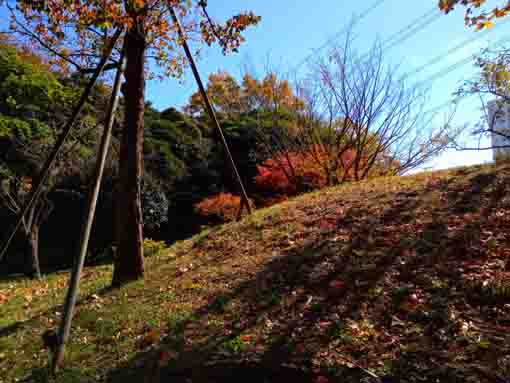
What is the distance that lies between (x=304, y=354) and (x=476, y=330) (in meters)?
1.07

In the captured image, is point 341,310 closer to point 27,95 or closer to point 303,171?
point 303,171

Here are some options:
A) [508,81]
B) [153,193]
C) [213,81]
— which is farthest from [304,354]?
[213,81]

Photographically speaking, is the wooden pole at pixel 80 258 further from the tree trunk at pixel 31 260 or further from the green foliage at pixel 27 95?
the tree trunk at pixel 31 260

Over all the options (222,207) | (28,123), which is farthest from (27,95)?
(222,207)

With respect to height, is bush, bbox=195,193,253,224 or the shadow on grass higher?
bush, bbox=195,193,253,224

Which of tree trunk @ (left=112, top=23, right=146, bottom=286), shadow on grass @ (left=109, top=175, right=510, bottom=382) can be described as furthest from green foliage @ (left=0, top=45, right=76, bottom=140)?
shadow on grass @ (left=109, top=175, right=510, bottom=382)

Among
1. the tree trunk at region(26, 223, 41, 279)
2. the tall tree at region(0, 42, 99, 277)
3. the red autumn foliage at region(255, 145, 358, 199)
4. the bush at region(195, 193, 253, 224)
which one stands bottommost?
the tree trunk at region(26, 223, 41, 279)

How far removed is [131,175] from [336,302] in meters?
3.36

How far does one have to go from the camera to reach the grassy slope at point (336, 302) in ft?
6.53

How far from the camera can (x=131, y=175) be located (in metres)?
4.61

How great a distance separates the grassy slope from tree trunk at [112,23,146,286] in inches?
14.0

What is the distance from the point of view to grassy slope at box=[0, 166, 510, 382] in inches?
78.3

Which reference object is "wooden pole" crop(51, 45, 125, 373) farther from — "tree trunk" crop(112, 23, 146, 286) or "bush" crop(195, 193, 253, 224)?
"bush" crop(195, 193, 253, 224)

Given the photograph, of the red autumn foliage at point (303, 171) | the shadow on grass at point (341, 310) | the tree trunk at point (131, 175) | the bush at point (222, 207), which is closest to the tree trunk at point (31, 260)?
the bush at point (222, 207)
